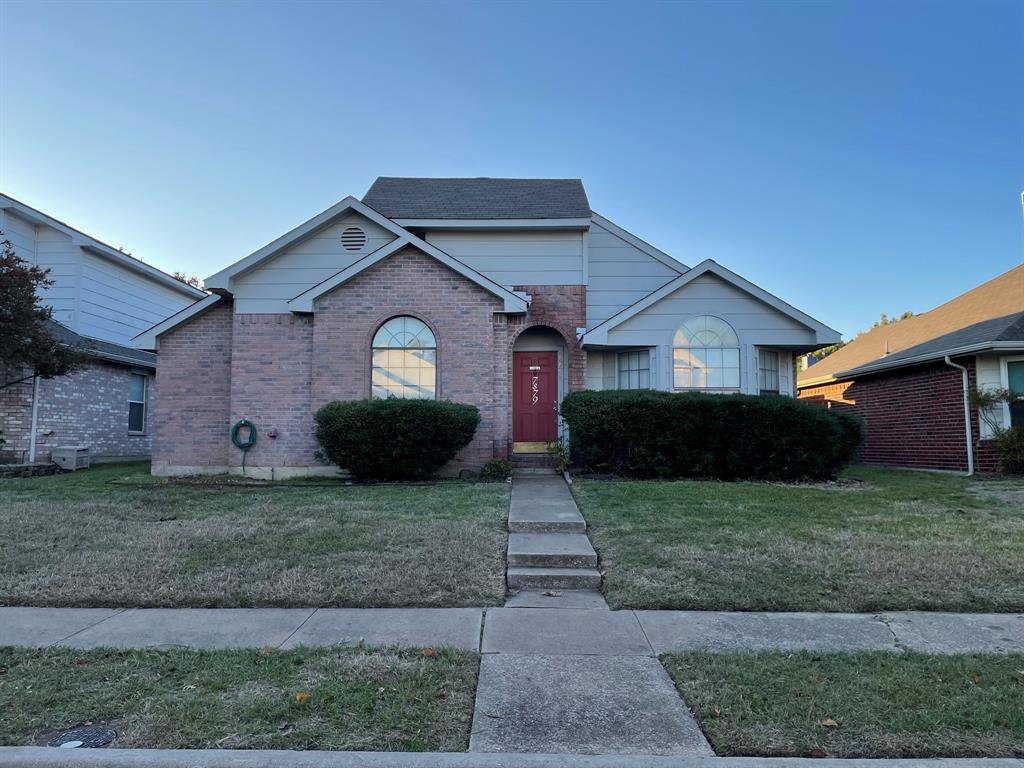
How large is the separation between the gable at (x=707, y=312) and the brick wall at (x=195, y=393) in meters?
8.15

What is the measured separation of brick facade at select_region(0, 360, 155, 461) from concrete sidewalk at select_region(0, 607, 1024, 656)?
1150 centimetres

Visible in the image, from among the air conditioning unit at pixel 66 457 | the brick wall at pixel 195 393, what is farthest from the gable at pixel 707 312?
the air conditioning unit at pixel 66 457

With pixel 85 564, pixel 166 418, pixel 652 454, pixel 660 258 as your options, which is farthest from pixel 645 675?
pixel 166 418

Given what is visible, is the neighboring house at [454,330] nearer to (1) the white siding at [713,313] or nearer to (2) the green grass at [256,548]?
(1) the white siding at [713,313]

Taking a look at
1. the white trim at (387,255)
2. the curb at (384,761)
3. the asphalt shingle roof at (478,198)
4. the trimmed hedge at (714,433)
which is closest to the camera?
the curb at (384,761)

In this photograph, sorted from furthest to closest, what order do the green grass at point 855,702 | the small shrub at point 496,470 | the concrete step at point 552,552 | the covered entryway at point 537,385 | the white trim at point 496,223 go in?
the covered entryway at point 537,385
the white trim at point 496,223
the small shrub at point 496,470
the concrete step at point 552,552
the green grass at point 855,702

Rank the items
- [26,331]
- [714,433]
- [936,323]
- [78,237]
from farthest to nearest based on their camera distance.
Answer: [936,323] → [78,237] → [26,331] → [714,433]

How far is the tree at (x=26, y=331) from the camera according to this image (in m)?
12.2

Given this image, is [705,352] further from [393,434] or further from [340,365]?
[340,365]

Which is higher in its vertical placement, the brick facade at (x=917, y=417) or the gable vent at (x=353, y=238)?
the gable vent at (x=353, y=238)

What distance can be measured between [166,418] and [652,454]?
32.5 feet

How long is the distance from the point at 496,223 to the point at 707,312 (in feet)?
16.0

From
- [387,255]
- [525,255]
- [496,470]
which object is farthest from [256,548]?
[525,255]

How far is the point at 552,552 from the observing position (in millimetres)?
6133
